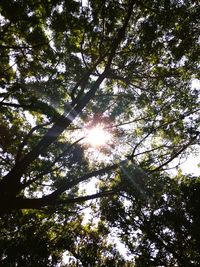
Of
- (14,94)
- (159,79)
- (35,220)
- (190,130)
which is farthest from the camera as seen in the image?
(35,220)

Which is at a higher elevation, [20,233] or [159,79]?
[159,79]

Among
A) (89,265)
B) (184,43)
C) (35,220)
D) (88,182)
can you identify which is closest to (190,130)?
(184,43)

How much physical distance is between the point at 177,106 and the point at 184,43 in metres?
2.45

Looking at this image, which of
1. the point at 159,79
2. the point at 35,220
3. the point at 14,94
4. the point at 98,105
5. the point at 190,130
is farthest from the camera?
the point at 35,220

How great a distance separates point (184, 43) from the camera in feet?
29.4

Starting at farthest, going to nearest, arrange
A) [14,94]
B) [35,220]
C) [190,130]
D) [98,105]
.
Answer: [35,220] → [98,105] → [190,130] → [14,94]

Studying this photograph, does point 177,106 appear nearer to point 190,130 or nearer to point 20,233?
point 190,130

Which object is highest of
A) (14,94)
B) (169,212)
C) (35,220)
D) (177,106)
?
(14,94)

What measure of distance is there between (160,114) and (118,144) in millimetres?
2237

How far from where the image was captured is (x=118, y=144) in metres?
11.1

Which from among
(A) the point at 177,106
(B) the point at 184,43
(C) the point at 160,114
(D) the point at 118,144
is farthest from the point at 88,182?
(B) the point at 184,43

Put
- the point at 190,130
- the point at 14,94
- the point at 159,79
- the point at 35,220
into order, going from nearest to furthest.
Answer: the point at 14,94 < the point at 190,130 < the point at 159,79 < the point at 35,220

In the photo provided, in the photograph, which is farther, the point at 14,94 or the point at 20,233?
the point at 20,233

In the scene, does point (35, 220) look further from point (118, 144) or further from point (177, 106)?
point (177, 106)
